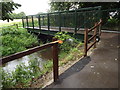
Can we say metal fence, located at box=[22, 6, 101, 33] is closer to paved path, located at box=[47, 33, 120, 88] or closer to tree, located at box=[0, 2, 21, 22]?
paved path, located at box=[47, 33, 120, 88]

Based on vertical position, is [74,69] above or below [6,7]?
below

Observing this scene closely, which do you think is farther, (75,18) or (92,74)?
(75,18)

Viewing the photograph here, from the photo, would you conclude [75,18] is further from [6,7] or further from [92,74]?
[92,74]

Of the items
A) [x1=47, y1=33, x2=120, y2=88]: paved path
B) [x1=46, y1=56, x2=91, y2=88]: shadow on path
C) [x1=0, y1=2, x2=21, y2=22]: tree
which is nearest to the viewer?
[x1=47, y1=33, x2=120, y2=88]: paved path

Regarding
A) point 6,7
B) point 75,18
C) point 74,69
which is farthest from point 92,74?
point 75,18

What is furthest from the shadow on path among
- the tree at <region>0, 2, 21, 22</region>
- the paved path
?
the tree at <region>0, 2, 21, 22</region>

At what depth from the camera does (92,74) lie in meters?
3.21

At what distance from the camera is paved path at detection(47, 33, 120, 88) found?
2.75m

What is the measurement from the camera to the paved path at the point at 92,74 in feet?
9.02

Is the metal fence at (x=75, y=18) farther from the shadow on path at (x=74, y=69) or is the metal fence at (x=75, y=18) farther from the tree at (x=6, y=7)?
the tree at (x=6, y=7)

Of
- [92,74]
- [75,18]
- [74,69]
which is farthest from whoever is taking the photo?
[75,18]

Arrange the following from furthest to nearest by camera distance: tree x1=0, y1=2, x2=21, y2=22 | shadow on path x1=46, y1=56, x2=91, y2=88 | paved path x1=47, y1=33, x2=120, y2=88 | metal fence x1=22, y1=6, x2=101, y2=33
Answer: metal fence x1=22, y1=6, x2=101, y2=33 < tree x1=0, y1=2, x2=21, y2=22 < shadow on path x1=46, y1=56, x2=91, y2=88 < paved path x1=47, y1=33, x2=120, y2=88

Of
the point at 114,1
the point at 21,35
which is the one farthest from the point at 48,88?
the point at 21,35

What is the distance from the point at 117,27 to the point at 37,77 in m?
8.38
